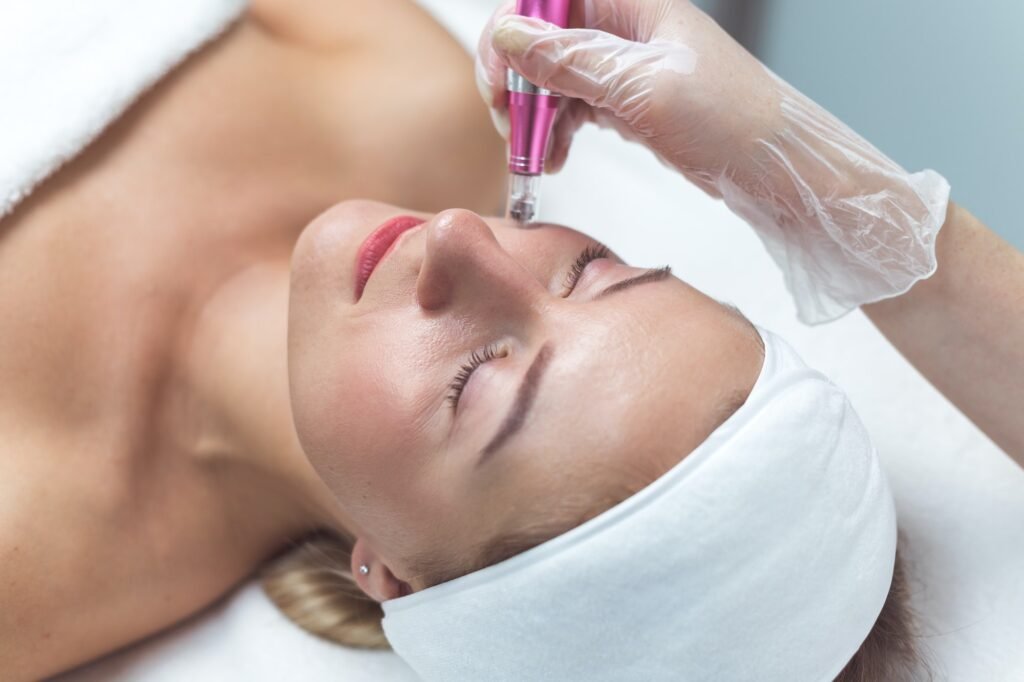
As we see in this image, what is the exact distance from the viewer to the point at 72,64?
3.99 feet

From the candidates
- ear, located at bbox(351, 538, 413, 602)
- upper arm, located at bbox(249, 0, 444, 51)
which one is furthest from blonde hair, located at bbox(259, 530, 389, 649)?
upper arm, located at bbox(249, 0, 444, 51)

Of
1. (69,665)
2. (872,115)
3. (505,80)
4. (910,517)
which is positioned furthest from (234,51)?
(910,517)

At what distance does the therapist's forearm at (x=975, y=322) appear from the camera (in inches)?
45.1

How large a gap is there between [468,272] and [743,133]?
0.38m

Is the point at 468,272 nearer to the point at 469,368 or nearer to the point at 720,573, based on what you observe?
the point at 469,368

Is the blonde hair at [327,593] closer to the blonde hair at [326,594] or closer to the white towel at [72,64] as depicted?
the blonde hair at [326,594]

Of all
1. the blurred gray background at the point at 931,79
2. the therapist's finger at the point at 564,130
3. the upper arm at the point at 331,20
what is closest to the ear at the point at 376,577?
the therapist's finger at the point at 564,130

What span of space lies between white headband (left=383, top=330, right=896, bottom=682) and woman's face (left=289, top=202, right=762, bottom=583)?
0.03m

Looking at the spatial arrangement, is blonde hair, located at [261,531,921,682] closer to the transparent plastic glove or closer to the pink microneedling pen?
the transparent plastic glove

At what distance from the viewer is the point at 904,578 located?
113 centimetres

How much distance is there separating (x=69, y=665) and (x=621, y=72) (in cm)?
98

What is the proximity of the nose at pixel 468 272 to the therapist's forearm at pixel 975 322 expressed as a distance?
1.92 ft

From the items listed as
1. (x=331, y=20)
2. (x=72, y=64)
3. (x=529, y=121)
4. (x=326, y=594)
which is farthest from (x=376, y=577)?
(x=331, y=20)

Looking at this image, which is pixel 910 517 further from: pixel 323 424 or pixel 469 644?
pixel 323 424
